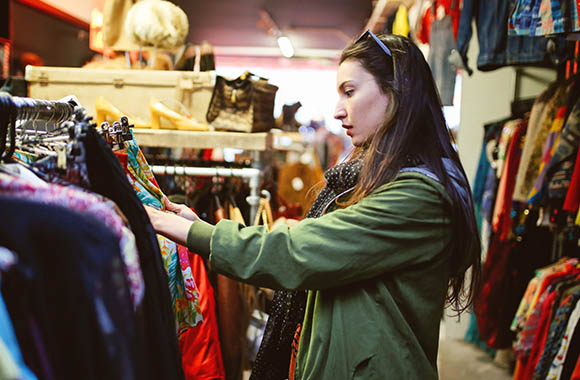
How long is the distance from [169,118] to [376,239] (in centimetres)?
130

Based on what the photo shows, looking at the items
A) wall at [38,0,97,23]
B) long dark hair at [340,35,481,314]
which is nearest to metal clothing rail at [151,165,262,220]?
long dark hair at [340,35,481,314]

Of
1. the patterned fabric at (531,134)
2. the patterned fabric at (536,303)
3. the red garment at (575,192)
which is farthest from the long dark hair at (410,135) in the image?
the patterned fabric at (531,134)

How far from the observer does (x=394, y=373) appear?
1194 mm

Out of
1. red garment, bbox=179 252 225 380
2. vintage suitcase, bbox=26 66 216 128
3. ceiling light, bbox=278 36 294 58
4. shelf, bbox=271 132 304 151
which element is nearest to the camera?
red garment, bbox=179 252 225 380

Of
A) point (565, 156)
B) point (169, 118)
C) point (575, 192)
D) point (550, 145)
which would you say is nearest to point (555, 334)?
point (575, 192)

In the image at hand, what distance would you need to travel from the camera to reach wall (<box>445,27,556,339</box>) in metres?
4.09

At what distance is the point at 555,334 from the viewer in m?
2.34

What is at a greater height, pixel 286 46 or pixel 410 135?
pixel 286 46

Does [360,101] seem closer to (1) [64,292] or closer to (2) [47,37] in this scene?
(1) [64,292]

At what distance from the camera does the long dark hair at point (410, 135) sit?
4.09 feet

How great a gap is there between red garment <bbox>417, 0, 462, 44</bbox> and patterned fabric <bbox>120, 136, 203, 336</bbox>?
2635mm

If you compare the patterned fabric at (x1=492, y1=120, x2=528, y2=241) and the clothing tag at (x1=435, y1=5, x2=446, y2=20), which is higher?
the clothing tag at (x1=435, y1=5, x2=446, y2=20)

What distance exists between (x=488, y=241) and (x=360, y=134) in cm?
287

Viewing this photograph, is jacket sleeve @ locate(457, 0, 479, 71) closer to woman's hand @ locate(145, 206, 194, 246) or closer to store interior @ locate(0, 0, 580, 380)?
store interior @ locate(0, 0, 580, 380)
